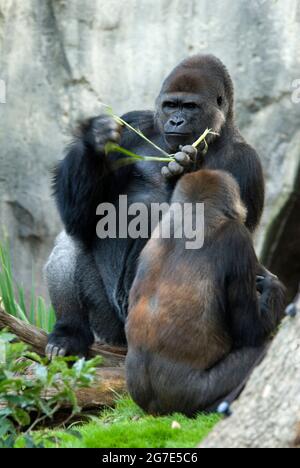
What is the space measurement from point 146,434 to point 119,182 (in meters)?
1.81

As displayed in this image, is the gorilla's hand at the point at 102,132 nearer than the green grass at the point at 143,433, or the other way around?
the green grass at the point at 143,433

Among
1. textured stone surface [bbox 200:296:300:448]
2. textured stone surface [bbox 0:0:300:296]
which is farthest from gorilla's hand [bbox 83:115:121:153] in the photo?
textured stone surface [bbox 0:0:300:296]

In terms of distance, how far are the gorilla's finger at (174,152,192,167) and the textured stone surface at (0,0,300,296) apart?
9.81ft

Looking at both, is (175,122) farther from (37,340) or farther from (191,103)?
(37,340)

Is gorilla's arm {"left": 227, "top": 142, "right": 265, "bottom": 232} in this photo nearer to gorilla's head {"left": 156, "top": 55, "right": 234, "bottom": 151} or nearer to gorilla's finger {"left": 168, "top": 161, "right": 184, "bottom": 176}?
gorilla's head {"left": 156, "top": 55, "right": 234, "bottom": 151}

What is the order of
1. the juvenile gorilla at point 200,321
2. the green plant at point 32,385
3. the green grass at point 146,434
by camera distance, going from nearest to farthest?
the green plant at point 32,385 < the green grass at point 146,434 < the juvenile gorilla at point 200,321

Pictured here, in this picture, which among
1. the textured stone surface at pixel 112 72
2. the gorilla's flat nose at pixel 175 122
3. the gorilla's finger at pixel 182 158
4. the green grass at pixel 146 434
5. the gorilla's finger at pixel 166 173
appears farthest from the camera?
the textured stone surface at pixel 112 72

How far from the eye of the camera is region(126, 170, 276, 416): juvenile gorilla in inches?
147

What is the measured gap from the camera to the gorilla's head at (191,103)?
4688 millimetres

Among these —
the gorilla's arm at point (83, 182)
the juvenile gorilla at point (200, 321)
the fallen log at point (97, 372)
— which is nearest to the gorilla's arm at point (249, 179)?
the gorilla's arm at point (83, 182)

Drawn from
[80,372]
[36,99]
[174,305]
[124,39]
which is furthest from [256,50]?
[80,372]

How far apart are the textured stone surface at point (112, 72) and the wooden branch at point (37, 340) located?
2.70 m

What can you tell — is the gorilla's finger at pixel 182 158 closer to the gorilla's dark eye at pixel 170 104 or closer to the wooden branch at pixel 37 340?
the gorilla's dark eye at pixel 170 104

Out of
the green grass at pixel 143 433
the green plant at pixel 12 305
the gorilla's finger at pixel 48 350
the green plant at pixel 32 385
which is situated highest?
the green plant at pixel 32 385
